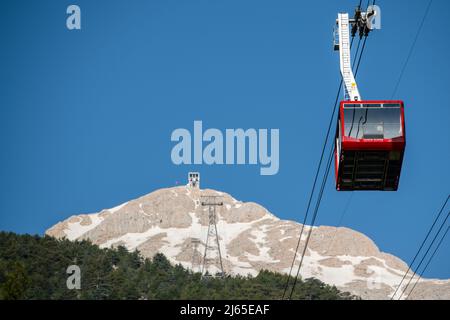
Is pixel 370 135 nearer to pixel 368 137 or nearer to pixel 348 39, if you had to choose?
pixel 368 137

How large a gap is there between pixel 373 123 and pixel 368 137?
679mm

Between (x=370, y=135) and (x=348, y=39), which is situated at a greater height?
(x=348, y=39)

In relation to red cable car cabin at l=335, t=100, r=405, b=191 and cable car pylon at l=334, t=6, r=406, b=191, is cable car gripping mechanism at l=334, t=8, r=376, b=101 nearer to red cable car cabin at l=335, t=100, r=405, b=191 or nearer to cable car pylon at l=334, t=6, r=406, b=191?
cable car pylon at l=334, t=6, r=406, b=191

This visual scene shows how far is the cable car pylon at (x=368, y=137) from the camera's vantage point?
4047cm

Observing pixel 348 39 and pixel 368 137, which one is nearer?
pixel 368 137

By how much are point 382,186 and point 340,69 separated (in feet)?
27.7

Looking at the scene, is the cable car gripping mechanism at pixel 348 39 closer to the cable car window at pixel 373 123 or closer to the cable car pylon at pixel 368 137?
the cable car pylon at pixel 368 137

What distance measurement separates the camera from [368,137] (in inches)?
1599

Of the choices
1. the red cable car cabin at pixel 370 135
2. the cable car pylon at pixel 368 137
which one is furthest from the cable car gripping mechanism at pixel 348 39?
the red cable car cabin at pixel 370 135

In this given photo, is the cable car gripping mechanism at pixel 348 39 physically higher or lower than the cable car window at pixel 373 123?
higher

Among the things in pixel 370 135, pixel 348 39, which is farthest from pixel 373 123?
pixel 348 39

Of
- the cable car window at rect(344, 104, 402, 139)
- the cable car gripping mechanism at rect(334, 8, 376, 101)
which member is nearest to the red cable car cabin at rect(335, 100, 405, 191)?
the cable car window at rect(344, 104, 402, 139)
